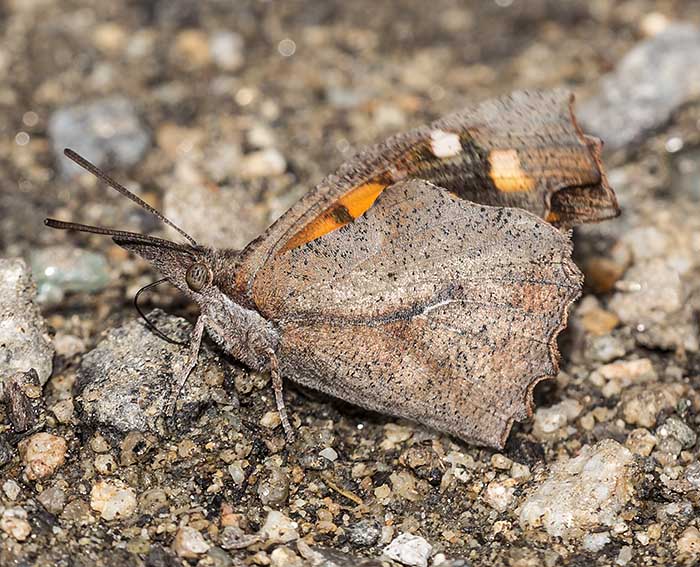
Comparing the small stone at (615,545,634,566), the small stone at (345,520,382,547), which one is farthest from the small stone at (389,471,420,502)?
the small stone at (615,545,634,566)

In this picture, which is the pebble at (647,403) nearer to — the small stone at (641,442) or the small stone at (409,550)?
the small stone at (641,442)

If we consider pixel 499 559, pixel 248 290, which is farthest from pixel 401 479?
pixel 248 290

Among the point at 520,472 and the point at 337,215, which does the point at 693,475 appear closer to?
the point at 520,472

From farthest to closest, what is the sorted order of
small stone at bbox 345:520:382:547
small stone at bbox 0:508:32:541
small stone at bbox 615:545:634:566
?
small stone at bbox 345:520:382:547
small stone at bbox 615:545:634:566
small stone at bbox 0:508:32:541

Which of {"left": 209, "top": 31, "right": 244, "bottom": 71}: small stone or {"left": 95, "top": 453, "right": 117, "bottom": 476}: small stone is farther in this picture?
{"left": 209, "top": 31, "right": 244, "bottom": 71}: small stone

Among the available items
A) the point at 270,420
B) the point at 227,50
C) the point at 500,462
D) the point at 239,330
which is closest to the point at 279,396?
the point at 270,420

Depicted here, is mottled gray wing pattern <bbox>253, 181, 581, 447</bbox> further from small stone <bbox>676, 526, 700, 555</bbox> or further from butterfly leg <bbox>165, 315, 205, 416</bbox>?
small stone <bbox>676, 526, 700, 555</bbox>
